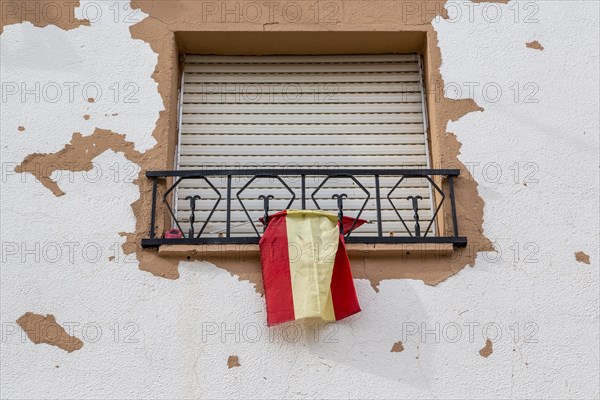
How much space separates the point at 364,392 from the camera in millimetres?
5418

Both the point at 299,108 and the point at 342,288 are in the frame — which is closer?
the point at 342,288

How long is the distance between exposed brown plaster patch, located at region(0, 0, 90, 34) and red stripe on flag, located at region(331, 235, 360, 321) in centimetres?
279

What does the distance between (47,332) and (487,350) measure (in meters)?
2.98

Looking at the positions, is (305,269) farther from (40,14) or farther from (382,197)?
(40,14)

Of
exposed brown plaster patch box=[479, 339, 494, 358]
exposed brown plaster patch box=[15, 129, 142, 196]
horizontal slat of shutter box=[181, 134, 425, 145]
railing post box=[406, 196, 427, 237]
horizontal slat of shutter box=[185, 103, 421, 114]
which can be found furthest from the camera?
horizontal slat of shutter box=[185, 103, 421, 114]

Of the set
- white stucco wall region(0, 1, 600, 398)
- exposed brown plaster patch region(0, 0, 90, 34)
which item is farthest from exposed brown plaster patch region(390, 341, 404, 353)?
exposed brown plaster patch region(0, 0, 90, 34)

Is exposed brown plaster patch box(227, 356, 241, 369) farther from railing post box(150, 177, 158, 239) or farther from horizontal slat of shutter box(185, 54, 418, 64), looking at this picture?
horizontal slat of shutter box(185, 54, 418, 64)

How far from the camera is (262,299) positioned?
5641 millimetres

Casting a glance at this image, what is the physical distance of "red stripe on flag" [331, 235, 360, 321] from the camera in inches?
217

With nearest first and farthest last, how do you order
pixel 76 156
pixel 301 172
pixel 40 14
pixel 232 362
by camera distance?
pixel 232 362 < pixel 301 172 < pixel 76 156 < pixel 40 14

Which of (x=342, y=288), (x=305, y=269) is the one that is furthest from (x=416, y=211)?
(x=305, y=269)

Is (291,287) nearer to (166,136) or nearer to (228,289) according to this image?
(228,289)

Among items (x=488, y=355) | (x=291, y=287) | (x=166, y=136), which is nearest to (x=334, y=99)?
(x=166, y=136)

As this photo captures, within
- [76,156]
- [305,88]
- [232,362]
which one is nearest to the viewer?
[232,362]
